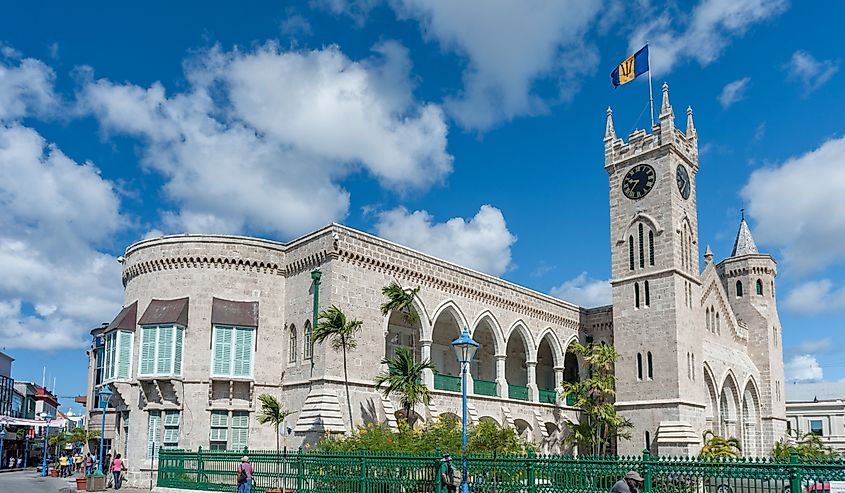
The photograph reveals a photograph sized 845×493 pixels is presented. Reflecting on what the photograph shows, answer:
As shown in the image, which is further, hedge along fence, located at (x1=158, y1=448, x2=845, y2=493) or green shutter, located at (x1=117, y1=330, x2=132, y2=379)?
green shutter, located at (x1=117, y1=330, x2=132, y2=379)

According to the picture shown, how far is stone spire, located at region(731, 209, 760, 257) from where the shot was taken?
46469mm

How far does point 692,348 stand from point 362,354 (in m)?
16.7

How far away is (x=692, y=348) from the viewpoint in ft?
112

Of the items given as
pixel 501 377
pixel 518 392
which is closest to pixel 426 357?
pixel 501 377

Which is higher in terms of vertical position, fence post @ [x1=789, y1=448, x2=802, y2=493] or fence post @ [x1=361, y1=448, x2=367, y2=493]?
fence post @ [x1=789, y1=448, x2=802, y2=493]

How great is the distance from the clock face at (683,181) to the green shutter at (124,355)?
24.3 metres

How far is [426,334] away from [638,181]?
46.0 ft

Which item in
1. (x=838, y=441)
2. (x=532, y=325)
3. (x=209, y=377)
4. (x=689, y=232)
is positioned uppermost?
(x=689, y=232)

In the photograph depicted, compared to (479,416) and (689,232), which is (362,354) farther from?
(689,232)

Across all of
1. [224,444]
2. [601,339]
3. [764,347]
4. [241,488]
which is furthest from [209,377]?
[764,347]

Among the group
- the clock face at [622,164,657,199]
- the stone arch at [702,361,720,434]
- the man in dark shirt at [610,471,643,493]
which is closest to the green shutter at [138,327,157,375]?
the man in dark shirt at [610,471,643,493]

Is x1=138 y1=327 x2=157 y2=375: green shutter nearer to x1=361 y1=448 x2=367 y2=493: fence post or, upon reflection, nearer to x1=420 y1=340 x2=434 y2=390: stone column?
x1=420 y1=340 x2=434 y2=390: stone column

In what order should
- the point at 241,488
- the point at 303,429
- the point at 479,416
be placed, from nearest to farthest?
the point at 241,488 < the point at 303,429 < the point at 479,416

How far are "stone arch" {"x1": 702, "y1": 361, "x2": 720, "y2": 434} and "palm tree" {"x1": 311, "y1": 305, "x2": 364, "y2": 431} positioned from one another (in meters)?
19.4
